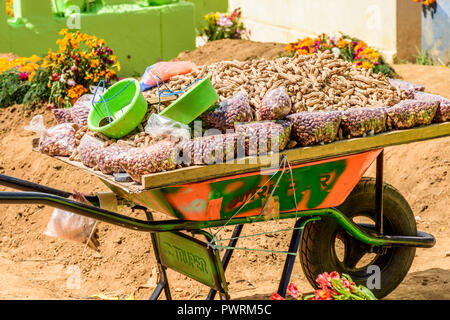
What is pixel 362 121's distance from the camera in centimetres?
286

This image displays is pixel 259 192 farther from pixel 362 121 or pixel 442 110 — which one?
pixel 442 110

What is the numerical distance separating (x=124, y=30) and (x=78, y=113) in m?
4.77

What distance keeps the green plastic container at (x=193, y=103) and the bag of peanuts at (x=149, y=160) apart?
211 millimetres

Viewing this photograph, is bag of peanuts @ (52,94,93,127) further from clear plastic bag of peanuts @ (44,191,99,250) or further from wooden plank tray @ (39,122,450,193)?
clear plastic bag of peanuts @ (44,191,99,250)

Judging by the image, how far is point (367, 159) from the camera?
3.08 metres

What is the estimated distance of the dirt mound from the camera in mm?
6895

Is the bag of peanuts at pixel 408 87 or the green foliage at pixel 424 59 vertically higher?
the bag of peanuts at pixel 408 87

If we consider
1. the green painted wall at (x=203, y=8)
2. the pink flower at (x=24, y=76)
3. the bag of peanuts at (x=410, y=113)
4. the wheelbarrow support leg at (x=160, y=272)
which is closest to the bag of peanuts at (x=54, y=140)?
the wheelbarrow support leg at (x=160, y=272)

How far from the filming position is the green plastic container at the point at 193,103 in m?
2.69

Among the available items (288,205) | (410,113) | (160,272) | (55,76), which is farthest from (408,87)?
(55,76)

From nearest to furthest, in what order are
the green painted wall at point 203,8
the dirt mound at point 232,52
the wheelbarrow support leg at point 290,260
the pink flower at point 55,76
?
the wheelbarrow support leg at point 290,260 → the pink flower at point 55,76 → the dirt mound at point 232,52 → the green painted wall at point 203,8

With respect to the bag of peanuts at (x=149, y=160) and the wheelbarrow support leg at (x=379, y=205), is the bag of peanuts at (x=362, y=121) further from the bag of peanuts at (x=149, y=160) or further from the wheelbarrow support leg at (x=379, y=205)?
the bag of peanuts at (x=149, y=160)

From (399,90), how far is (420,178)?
6.93ft
